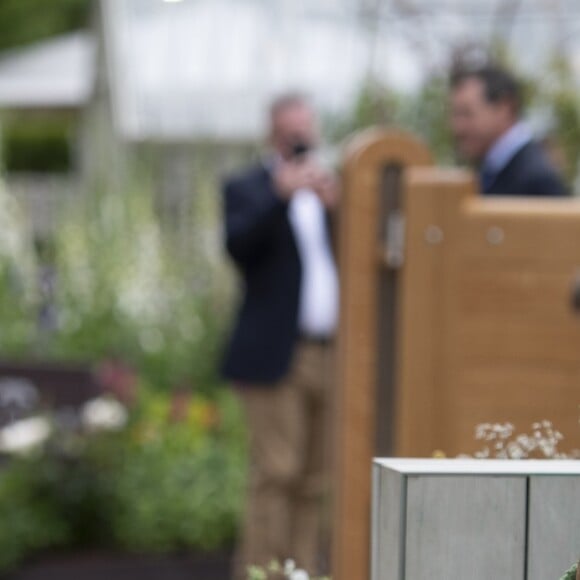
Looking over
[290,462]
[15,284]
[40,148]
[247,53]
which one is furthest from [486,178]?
[40,148]

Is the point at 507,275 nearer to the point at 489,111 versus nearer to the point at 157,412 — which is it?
the point at 489,111

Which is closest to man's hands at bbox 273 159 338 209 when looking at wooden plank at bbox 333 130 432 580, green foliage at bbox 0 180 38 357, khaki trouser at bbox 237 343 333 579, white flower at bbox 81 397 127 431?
khaki trouser at bbox 237 343 333 579

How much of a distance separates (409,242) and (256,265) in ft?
4.92

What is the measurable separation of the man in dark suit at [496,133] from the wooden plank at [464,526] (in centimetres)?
351

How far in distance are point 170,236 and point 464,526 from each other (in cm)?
884

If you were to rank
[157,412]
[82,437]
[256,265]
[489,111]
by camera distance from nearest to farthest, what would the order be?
[489,111] < [256,265] < [82,437] < [157,412]

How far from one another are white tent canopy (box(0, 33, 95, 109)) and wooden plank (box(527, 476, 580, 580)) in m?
21.1

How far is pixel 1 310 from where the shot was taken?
31.8ft

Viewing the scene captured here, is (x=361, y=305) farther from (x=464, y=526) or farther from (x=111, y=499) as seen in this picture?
(x=464, y=526)

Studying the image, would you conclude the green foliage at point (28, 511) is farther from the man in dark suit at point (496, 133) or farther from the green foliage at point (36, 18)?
the green foliage at point (36, 18)

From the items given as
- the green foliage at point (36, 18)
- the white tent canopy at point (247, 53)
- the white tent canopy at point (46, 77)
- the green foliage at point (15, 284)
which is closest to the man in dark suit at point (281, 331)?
the green foliage at point (15, 284)

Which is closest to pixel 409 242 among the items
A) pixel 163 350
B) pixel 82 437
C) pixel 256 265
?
pixel 256 265

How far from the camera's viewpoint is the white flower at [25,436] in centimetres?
678

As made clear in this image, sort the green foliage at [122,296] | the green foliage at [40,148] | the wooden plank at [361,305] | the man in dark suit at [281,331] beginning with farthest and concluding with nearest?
the green foliage at [40,148] → the green foliage at [122,296] → the man in dark suit at [281,331] → the wooden plank at [361,305]
